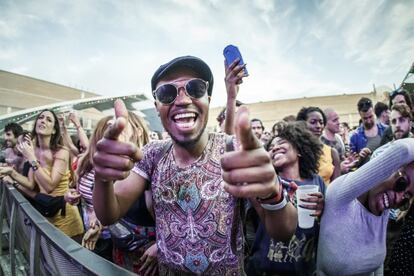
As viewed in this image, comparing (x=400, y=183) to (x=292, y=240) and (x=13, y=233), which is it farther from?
(x=13, y=233)

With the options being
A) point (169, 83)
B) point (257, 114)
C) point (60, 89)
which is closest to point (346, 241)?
point (169, 83)

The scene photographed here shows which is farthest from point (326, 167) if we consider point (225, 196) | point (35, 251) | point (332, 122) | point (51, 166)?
point (51, 166)

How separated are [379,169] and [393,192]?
215 mm

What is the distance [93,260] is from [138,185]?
0.56m

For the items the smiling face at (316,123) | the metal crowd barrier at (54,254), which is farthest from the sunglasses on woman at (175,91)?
the smiling face at (316,123)

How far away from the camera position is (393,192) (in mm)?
1577

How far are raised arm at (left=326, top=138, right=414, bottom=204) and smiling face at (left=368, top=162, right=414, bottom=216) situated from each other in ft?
0.24

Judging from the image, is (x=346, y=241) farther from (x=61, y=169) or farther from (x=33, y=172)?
(x=33, y=172)

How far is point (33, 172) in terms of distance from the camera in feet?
10.2

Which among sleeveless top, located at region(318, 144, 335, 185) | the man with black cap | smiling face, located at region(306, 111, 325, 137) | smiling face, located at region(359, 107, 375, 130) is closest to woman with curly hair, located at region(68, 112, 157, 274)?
the man with black cap

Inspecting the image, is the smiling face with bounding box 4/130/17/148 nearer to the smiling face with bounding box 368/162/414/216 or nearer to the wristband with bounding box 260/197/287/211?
the wristband with bounding box 260/197/287/211

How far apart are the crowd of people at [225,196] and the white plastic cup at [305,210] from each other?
0.04 meters

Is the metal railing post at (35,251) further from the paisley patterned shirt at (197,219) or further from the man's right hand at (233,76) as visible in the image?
the man's right hand at (233,76)

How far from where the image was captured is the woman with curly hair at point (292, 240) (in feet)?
5.88
